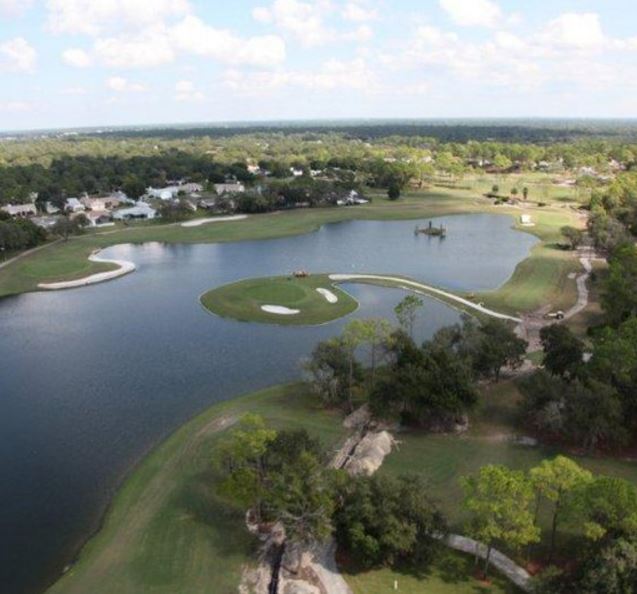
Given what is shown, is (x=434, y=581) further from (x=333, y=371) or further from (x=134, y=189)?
(x=134, y=189)

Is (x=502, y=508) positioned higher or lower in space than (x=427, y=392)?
higher

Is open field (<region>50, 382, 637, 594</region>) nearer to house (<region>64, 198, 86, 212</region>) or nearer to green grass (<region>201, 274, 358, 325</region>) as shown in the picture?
green grass (<region>201, 274, 358, 325</region>)

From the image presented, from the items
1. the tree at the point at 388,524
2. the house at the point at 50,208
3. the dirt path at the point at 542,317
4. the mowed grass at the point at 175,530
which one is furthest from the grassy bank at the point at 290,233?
the tree at the point at 388,524

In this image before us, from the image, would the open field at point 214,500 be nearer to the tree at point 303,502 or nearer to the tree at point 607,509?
the tree at point 303,502

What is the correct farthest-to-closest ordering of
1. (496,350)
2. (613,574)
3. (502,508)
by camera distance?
(496,350)
(502,508)
(613,574)

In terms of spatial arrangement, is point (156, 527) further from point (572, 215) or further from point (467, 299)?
point (572, 215)

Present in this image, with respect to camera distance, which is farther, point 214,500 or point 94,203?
point 94,203

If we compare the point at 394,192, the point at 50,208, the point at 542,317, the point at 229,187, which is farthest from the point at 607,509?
the point at 229,187

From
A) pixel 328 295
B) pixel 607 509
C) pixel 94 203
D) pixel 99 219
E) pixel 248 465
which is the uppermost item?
pixel 607 509
